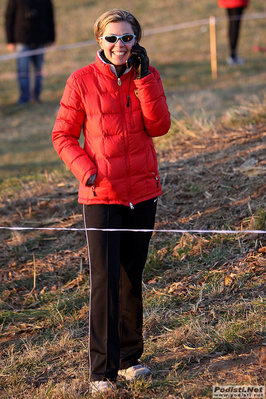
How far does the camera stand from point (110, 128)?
3174mm

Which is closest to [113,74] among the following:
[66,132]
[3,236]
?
[66,132]

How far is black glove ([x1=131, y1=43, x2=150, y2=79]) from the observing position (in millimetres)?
3133

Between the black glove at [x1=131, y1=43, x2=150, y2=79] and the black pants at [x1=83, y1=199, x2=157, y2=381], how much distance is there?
29.7 inches

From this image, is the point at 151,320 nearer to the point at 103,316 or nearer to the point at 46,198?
the point at 103,316

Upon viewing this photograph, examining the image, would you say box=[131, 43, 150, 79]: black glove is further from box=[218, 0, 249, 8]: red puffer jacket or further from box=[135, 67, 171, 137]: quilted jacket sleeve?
box=[218, 0, 249, 8]: red puffer jacket

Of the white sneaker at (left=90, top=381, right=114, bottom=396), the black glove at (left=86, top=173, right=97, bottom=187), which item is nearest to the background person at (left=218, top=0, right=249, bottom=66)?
the black glove at (left=86, top=173, right=97, bottom=187)

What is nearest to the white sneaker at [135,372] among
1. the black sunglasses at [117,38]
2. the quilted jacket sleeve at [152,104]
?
the quilted jacket sleeve at [152,104]

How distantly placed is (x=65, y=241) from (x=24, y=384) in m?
2.06

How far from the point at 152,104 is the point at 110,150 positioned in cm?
37

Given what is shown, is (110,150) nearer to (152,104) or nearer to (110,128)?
(110,128)

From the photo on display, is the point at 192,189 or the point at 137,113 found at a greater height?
the point at 137,113

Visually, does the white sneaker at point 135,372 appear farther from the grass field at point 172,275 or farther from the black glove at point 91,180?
the black glove at point 91,180

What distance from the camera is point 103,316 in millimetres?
3176

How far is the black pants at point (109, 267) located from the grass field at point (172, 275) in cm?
23
